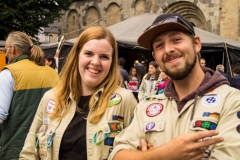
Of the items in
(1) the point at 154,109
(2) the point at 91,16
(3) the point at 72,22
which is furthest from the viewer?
(3) the point at 72,22

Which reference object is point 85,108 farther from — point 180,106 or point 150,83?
point 150,83

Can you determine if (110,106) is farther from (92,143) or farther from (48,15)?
(48,15)

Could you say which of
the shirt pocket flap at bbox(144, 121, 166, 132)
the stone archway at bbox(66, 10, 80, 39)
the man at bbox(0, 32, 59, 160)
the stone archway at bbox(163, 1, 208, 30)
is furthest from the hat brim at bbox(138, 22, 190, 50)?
the stone archway at bbox(66, 10, 80, 39)

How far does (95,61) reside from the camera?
2359mm

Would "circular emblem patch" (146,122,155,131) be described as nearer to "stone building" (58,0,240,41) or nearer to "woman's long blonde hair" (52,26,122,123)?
"woman's long blonde hair" (52,26,122,123)

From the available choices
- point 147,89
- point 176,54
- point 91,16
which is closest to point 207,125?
point 176,54

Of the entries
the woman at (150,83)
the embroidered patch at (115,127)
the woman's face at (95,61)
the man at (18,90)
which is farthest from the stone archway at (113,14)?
the embroidered patch at (115,127)

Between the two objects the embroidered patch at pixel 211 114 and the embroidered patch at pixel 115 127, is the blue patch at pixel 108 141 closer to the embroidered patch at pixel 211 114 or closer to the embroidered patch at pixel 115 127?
the embroidered patch at pixel 115 127

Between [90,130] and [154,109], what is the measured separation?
0.50m

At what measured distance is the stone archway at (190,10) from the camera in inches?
624

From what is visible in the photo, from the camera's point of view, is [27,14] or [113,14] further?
[113,14]

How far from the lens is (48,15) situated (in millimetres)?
18312

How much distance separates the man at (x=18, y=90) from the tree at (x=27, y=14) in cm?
1374

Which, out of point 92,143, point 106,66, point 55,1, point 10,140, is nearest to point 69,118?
point 92,143
